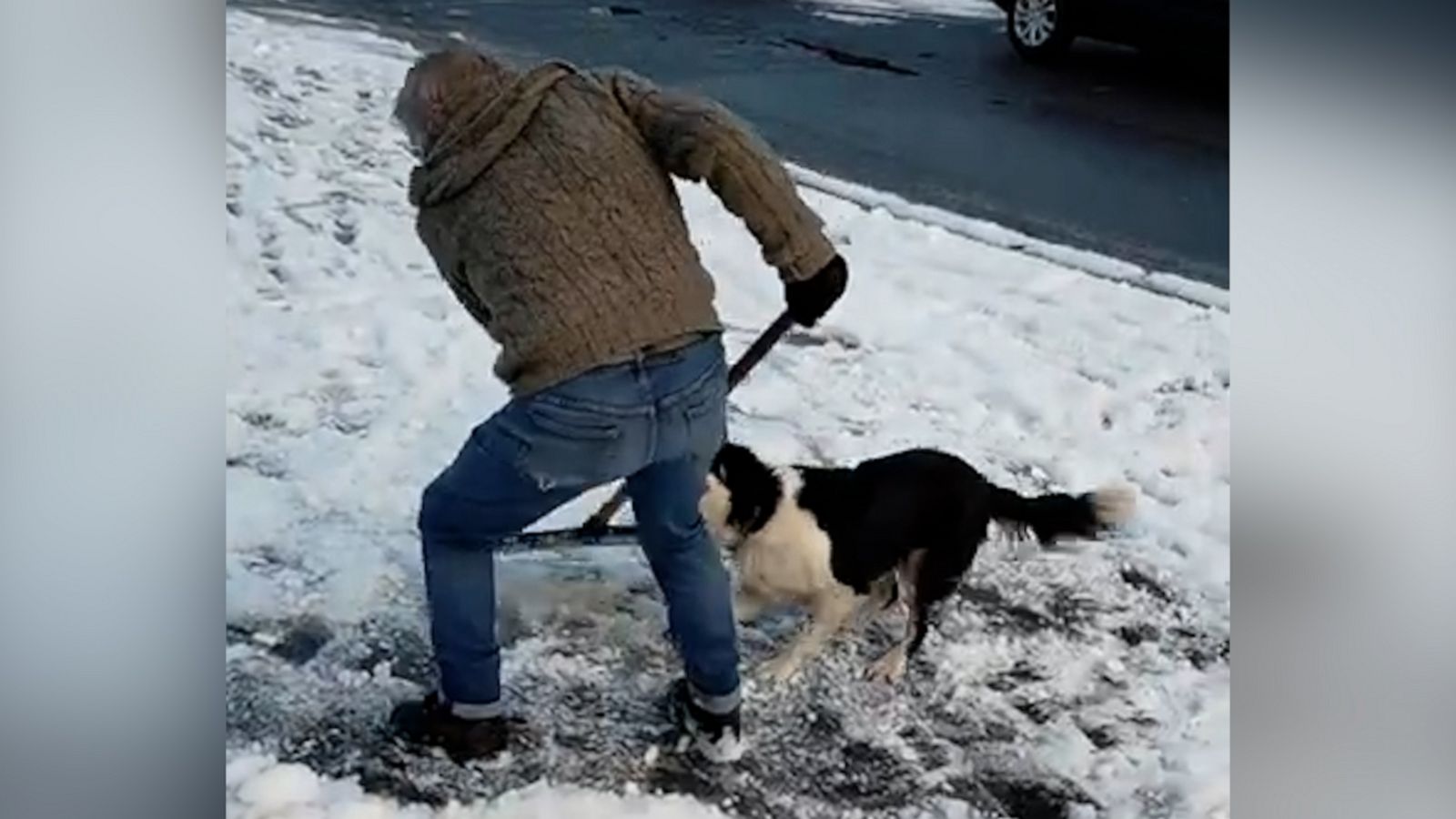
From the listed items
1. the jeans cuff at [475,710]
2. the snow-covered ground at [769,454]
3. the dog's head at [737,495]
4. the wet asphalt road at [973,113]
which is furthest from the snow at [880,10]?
the jeans cuff at [475,710]

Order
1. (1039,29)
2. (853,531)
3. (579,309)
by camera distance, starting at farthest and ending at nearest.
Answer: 1. (1039,29)
2. (853,531)
3. (579,309)

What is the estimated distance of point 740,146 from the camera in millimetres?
1514

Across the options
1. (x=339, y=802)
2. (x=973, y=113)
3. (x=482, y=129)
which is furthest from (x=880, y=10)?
(x=339, y=802)

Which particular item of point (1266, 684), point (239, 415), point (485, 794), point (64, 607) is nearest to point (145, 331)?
point (239, 415)

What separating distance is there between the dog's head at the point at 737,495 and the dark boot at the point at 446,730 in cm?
23

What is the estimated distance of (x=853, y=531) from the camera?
1.60 m

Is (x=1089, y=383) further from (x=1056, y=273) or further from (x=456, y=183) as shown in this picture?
(x=456, y=183)

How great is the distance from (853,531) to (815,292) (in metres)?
0.19

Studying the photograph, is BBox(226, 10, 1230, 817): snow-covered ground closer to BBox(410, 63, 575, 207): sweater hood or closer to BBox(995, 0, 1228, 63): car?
BBox(410, 63, 575, 207): sweater hood

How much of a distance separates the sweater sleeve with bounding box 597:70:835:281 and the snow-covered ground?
1.0 inches

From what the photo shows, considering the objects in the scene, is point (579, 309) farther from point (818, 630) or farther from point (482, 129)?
point (818, 630)

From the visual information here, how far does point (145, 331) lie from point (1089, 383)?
0.75 meters

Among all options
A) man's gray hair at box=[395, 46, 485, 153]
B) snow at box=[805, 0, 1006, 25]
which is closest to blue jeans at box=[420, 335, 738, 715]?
man's gray hair at box=[395, 46, 485, 153]

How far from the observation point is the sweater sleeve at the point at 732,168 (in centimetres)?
150
